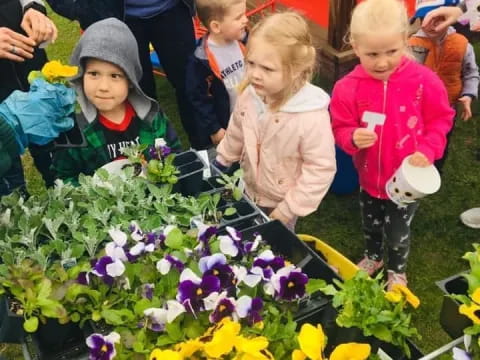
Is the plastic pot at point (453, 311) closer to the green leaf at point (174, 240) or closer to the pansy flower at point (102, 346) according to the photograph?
the green leaf at point (174, 240)

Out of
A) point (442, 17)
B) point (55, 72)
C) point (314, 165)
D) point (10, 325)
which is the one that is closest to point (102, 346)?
point (10, 325)

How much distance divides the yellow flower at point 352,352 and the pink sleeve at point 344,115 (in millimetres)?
1087

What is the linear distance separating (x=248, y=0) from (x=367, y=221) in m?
3.00

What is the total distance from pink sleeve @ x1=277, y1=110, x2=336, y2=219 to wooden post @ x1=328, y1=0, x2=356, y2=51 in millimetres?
1914

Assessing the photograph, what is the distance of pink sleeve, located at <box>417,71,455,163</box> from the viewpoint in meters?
2.01

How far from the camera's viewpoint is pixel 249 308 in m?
1.22

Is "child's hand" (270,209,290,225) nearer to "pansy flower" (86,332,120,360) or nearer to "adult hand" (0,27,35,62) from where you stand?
"pansy flower" (86,332,120,360)

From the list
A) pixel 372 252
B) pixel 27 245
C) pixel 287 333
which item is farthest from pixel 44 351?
pixel 372 252

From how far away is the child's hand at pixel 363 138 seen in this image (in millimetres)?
1997

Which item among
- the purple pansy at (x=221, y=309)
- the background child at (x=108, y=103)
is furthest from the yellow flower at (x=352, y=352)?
the background child at (x=108, y=103)

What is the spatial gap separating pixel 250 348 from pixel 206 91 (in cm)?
181

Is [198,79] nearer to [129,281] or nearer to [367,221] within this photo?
[367,221]

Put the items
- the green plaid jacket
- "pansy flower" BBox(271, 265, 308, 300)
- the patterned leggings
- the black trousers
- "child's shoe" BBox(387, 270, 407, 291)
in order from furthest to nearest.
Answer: the black trousers, "child's shoe" BBox(387, 270, 407, 291), the patterned leggings, the green plaid jacket, "pansy flower" BBox(271, 265, 308, 300)

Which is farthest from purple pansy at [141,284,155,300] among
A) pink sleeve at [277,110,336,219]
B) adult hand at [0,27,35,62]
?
adult hand at [0,27,35,62]
